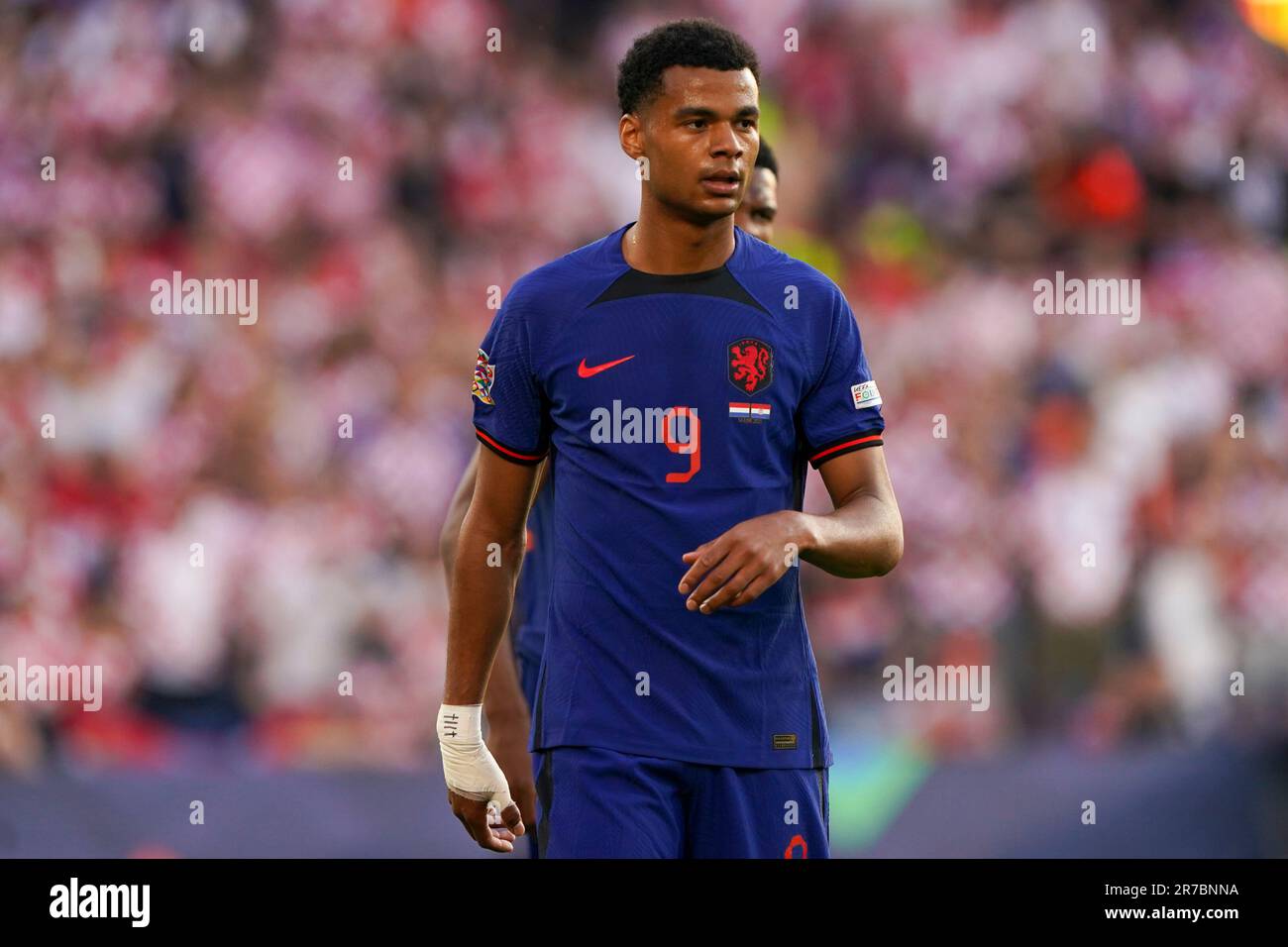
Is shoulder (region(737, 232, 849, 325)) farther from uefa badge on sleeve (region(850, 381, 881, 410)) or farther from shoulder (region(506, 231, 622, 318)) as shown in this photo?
shoulder (region(506, 231, 622, 318))

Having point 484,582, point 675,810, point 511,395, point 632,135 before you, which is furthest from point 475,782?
point 632,135

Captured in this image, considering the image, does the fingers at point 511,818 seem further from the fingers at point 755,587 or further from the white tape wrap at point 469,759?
the fingers at point 755,587

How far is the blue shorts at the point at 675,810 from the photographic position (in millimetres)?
3420

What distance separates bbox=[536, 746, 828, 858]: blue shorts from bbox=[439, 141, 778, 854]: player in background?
815mm

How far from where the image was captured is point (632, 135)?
376 cm

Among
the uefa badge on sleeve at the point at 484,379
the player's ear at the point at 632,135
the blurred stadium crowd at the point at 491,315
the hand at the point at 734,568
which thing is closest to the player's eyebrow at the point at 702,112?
the player's ear at the point at 632,135

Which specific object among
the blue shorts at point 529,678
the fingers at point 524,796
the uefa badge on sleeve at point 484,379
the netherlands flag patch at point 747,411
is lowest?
the fingers at point 524,796

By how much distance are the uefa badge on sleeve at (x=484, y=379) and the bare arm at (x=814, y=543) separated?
634mm

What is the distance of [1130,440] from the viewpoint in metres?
8.70

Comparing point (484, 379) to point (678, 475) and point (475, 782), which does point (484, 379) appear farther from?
point (475, 782)

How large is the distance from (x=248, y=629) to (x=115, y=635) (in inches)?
24.5

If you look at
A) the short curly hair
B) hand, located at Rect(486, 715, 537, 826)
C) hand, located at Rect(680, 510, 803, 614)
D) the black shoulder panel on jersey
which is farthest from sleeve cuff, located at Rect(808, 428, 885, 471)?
hand, located at Rect(486, 715, 537, 826)

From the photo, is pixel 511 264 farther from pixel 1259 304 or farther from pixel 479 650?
pixel 479 650
